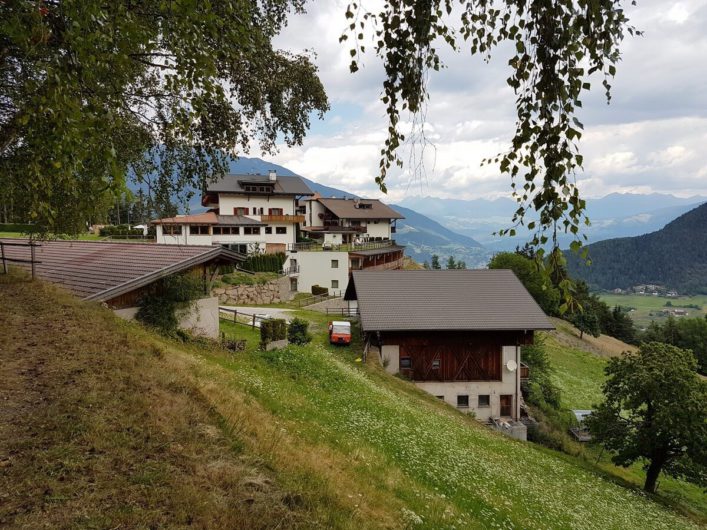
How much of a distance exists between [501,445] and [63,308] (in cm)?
1562

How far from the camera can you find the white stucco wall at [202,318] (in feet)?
62.2

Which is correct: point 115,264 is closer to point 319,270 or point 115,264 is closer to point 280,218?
point 319,270

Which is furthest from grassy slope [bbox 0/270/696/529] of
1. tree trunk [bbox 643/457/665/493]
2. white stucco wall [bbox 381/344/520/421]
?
white stucco wall [bbox 381/344/520/421]

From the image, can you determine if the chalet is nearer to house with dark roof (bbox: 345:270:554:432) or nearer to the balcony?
the balcony

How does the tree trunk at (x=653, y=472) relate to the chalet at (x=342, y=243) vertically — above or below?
below

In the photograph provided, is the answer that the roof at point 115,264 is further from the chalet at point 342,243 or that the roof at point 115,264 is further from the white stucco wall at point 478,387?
the chalet at point 342,243

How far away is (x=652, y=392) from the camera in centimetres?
1930

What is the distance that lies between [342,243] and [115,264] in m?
44.8

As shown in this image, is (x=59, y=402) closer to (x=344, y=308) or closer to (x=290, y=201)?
(x=344, y=308)

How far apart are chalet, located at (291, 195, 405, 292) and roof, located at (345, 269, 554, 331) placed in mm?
21916

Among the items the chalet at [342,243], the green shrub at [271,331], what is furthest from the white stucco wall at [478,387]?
the chalet at [342,243]

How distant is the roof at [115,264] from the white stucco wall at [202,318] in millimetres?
2047

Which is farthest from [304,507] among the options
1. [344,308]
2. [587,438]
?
[344,308]

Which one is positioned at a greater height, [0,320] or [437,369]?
[0,320]
